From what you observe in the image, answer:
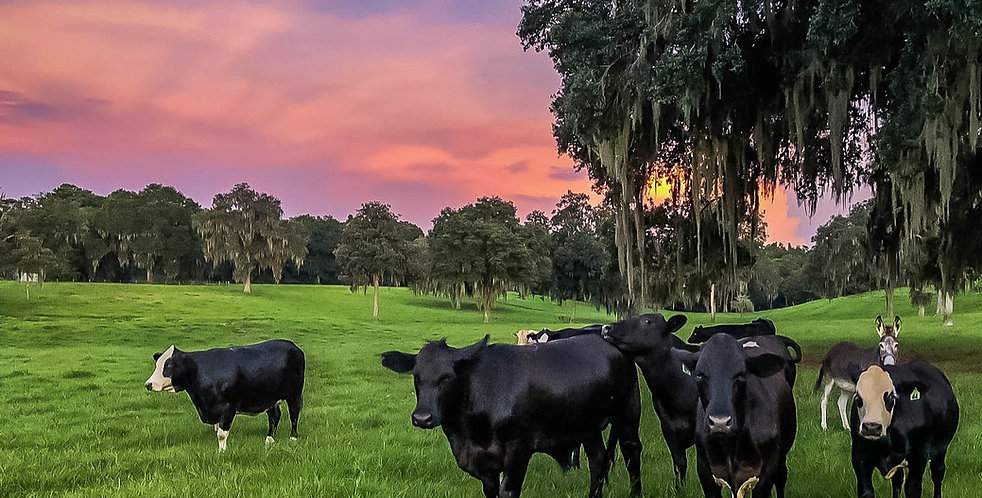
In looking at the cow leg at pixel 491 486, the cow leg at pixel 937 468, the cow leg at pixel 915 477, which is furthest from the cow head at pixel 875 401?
the cow leg at pixel 491 486

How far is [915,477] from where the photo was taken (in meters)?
4.76

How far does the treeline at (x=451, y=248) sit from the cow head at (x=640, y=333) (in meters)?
13.3

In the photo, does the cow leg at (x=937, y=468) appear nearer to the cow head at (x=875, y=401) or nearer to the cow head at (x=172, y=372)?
the cow head at (x=875, y=401)

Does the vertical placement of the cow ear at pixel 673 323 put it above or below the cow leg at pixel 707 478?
above

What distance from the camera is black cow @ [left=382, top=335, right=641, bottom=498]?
478 centimetres

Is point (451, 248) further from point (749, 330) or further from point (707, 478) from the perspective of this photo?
point (707, 478)

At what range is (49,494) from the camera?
19.4 feet

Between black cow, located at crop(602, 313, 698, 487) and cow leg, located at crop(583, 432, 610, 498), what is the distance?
679 mm

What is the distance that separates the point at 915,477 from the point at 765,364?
6.56 ft

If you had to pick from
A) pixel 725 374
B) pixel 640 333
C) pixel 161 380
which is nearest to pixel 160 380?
pixel 161 380

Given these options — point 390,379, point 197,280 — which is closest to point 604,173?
point 390,379

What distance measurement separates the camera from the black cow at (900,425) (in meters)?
4.56

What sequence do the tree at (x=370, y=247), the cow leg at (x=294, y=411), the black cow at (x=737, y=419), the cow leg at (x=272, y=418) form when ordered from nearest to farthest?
1. the black cow at (x=737, y=419)
2. the cow leg at (x=272, y=418)
3. the cow leg at (x=294, y=411)
4. the tree at (x=370, y=247)

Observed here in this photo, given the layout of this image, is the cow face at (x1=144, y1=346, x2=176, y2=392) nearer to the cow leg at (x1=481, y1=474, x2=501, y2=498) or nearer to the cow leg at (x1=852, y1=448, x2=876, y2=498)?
the cow leg at (x1=481, y1=474, x2=501, y2=498)
